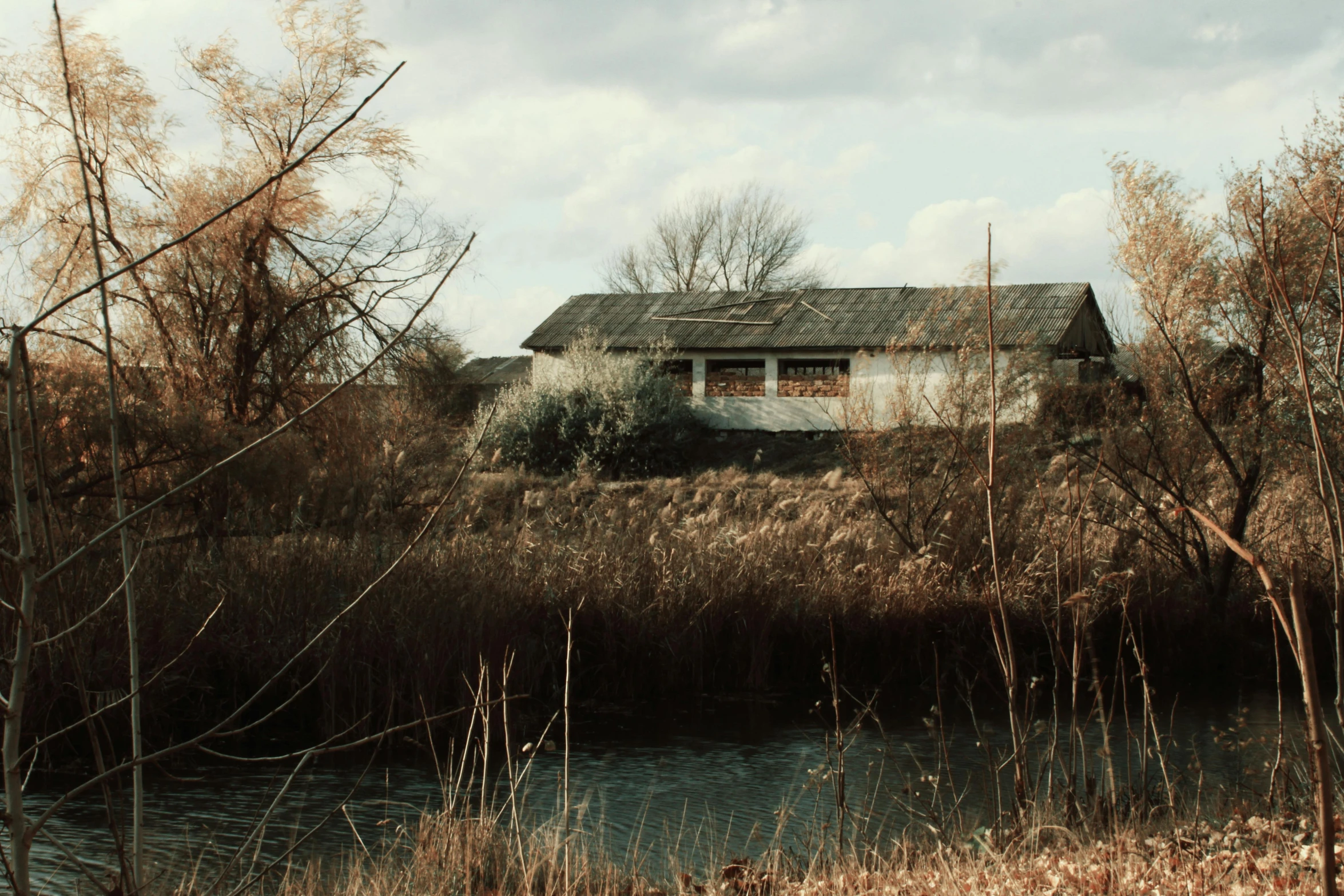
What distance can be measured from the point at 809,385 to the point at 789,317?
3031mm

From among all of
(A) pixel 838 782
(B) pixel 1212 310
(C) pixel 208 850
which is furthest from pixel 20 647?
(B) pixel 1212 310

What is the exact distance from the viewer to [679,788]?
7.44 meters

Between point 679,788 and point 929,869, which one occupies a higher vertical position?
point 929,869

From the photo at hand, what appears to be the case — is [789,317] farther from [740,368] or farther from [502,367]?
[502,367]

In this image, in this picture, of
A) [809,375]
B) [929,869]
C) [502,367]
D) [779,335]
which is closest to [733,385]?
[779,335]

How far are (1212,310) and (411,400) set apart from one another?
32.2ft

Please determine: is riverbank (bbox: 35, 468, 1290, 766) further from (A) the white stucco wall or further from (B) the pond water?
(A) the white stucco wall

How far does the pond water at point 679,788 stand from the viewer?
221 inches

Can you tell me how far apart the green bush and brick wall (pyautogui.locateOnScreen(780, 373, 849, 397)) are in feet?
11.9

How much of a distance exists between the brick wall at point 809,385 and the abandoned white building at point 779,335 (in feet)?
0.11

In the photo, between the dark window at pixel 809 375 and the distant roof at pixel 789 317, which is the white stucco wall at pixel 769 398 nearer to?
the dark window at pixel 809 375

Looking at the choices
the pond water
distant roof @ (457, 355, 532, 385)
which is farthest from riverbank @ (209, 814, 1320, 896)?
distant roof @ (457, 355, 532, 385)

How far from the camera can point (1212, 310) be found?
1112 cm

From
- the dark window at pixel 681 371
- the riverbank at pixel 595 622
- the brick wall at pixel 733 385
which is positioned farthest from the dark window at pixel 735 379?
the riverbank at pixel 595 622
